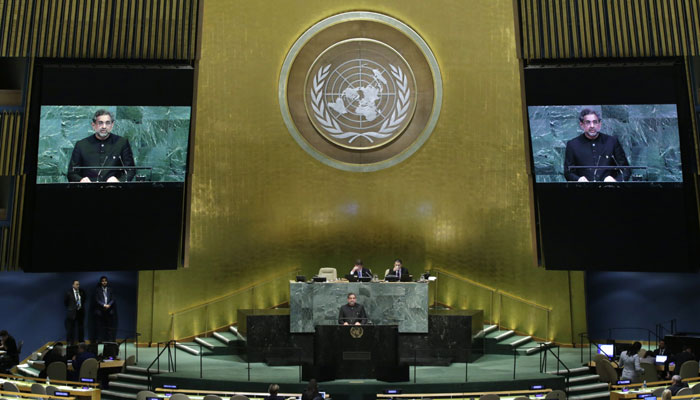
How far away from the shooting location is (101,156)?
14922mm

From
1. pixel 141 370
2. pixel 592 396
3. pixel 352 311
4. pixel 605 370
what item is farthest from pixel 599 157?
pixel 141 370

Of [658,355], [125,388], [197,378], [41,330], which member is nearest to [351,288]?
[197,378]

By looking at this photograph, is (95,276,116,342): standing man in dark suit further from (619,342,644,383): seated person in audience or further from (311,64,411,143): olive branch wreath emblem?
(619,342,644,383): seated person in audience

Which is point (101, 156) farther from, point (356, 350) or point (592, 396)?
point (592, 396)

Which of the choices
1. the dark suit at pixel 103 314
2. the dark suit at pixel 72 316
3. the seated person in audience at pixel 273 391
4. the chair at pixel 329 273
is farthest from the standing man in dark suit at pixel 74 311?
the seated person in audience at pixel 273 391

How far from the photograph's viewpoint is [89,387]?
12.1 metres

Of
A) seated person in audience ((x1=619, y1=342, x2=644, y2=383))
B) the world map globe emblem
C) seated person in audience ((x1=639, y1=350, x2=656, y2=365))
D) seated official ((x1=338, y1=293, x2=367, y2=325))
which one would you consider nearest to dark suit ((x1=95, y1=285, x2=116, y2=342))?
seated official ((x1=338, y1=293, x2=367, y2=325))

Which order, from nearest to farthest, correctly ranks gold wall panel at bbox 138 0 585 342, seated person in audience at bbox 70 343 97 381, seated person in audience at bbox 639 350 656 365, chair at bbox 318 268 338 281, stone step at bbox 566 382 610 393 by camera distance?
1. seated person in audience at bbox 70 343 97 381
2. stone step at bbox 566 382 610 393
3. seated person in audience at bbox 639 350 656 365
4. chair at bbox 318 268 338 281
5. gold wall panel at bbox 138 0 585 342

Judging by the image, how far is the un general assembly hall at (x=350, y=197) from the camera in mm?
13992

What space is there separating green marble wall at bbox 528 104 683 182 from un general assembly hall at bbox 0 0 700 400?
39 millimetres

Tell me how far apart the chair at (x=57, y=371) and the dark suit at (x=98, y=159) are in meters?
3.43

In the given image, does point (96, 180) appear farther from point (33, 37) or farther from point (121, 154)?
point (33, 37)

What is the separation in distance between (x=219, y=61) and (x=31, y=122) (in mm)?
3719

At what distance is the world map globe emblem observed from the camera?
16.9m
